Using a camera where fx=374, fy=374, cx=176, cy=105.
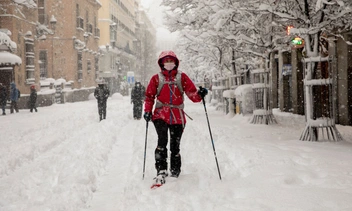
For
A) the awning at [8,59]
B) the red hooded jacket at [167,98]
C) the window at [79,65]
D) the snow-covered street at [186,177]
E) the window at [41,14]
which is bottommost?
the snow-covered street at [186,177]

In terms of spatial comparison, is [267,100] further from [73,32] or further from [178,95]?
[73,32]

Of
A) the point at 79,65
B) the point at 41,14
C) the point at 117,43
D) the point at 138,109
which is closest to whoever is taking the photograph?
the point at 138,109

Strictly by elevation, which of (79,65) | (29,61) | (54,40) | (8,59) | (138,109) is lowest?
(138,109)

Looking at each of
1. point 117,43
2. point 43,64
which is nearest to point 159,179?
point 43,64

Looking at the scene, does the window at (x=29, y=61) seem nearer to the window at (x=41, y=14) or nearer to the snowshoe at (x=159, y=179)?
the window at (x=41, y=14)

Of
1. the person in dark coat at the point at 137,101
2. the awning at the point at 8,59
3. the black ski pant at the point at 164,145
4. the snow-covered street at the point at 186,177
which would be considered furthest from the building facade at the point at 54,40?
the black ski pant at the point at 164,145

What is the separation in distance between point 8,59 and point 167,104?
20494 mm

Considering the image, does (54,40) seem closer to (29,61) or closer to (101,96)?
(29,61)

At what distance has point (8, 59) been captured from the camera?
23172 millimetres

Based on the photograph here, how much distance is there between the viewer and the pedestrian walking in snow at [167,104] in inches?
221

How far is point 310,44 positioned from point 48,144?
7272 millimetres

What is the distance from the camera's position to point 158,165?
5.57 m

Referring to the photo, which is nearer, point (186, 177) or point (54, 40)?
point (186, 177)

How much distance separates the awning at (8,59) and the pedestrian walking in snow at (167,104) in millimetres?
20038
